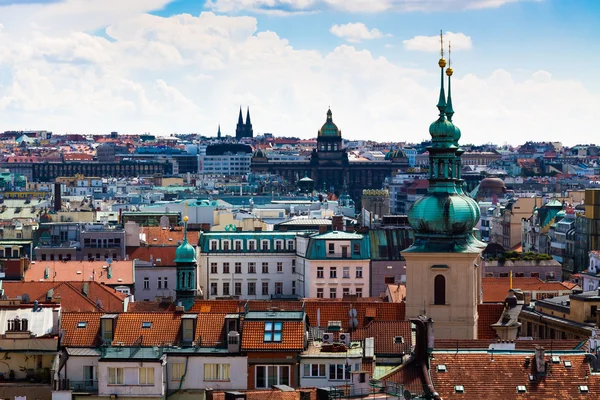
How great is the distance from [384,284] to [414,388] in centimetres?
5712

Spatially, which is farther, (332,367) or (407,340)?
(407,340)

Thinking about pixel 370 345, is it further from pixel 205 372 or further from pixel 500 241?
pixel 500 241

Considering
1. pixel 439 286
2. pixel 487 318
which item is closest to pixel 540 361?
pixel 439 286

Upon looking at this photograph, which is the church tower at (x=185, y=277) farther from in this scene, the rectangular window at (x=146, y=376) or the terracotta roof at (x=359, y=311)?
the rectangular window at (x=146, y=376)

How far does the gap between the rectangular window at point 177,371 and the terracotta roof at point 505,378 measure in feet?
25.0

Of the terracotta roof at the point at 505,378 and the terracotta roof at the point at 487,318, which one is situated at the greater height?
the terracotta roof at the point at 505,378

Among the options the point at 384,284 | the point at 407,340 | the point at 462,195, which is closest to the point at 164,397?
the point at 407,340

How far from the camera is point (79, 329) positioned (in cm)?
5884

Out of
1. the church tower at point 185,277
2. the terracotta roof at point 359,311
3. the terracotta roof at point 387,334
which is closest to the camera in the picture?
the terracotta roof at point 387,334

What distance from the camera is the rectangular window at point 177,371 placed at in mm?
56188

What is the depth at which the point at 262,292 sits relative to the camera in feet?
374

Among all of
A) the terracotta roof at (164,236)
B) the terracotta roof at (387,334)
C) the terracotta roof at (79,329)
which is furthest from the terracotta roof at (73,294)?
the terracotta roof at (164,236)

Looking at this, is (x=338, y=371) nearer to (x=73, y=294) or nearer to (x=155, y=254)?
(x=73, y=294)

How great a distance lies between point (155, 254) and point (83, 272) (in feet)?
35.2
